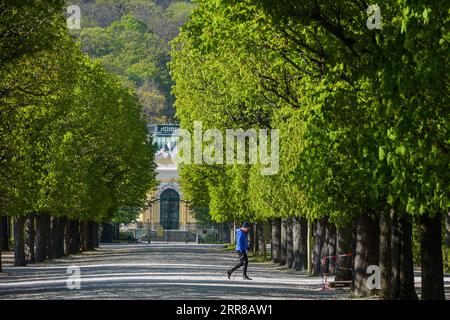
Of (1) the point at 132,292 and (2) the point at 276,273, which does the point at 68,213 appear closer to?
(2) the point at 276,273

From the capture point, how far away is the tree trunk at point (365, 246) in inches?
1291

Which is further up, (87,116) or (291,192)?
(87,116)

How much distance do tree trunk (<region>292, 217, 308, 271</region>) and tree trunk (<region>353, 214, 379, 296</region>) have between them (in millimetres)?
16171

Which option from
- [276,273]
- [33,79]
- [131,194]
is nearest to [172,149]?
[131,194]

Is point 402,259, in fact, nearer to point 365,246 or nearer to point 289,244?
point 365,246

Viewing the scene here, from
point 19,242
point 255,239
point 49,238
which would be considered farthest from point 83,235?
point 19,242

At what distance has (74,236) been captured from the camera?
249 ft

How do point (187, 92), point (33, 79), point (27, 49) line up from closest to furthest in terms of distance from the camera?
point (27, 49), point (33, 79), point (187, 92)

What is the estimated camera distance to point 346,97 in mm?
20797

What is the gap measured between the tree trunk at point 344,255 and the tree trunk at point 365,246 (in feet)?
12.2

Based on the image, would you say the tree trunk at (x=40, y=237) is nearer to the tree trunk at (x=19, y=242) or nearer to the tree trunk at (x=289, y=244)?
the tree trunk at (x=19, y=242)

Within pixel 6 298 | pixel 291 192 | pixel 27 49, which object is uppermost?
pixel 27 49

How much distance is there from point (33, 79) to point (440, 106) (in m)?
18.7

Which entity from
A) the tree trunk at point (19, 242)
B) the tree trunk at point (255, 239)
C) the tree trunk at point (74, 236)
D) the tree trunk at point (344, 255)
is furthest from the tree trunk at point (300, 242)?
the tree trunk at point (255, 239)
